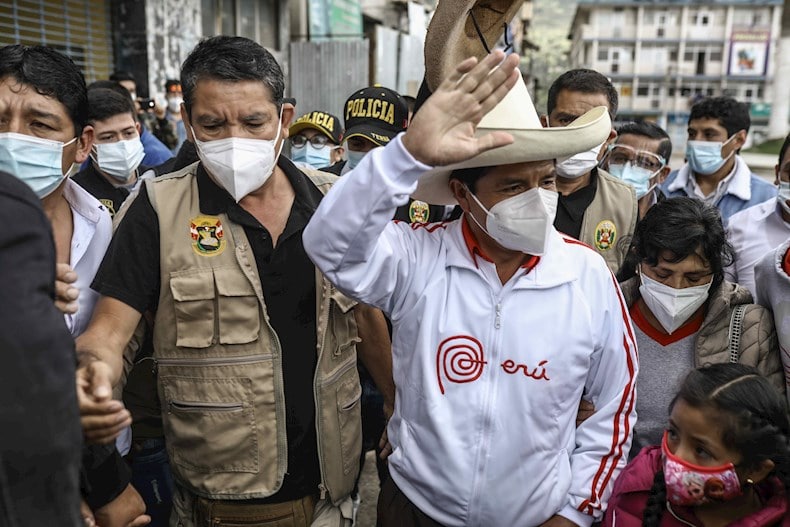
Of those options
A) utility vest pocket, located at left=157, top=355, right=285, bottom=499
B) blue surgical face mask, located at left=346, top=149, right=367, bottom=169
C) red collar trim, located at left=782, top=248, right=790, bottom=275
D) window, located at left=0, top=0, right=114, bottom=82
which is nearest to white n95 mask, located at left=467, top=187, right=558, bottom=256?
utility vest pocket, located at left=157, top=355, right=285, bottom=499

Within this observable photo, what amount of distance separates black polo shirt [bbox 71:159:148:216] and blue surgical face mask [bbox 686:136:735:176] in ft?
12.4

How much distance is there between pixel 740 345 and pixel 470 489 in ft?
3.93

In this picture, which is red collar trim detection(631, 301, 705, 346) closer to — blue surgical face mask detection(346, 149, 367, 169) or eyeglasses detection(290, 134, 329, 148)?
blue surgical face mask detection(346, 149, 367, 169)

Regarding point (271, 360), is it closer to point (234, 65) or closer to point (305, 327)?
point (305, 327)

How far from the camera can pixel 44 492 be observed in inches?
36.9

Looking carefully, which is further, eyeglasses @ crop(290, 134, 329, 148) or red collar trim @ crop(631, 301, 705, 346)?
eyeglasses @ crop(290, 134, 329, 148)

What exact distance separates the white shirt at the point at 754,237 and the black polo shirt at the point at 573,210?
2.41 ft

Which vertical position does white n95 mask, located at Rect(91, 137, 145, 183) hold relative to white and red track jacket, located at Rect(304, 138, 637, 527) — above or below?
above

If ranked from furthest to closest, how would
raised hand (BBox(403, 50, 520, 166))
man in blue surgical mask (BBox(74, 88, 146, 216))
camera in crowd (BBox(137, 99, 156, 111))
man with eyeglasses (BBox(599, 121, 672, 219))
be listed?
camera in crowd (BBox(137, 99, 156, 111))
man with eyeglasses (BBox(599, 121, 672, 219))
man in blue surgical mask (BBox(74, 88, 146, 216))
raised hand (BBox(403, 50, 520, 166))

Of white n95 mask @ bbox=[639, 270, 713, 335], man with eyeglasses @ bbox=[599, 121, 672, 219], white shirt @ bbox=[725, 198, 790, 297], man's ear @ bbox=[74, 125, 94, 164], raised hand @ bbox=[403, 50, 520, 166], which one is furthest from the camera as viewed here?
man with eyeglasses @ bbox=[599, 121, 672, 219]

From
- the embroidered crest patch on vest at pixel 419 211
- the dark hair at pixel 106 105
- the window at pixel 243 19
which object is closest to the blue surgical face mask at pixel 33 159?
the dark hair at pixel 106 105

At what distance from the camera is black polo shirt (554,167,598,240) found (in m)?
3.20

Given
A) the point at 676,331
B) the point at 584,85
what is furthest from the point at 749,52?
the point at 676,331

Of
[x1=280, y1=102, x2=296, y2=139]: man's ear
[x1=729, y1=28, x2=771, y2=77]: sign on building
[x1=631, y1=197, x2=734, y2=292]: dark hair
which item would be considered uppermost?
[x1=729, y1=28, x2=771, y2=77]: sign on building
